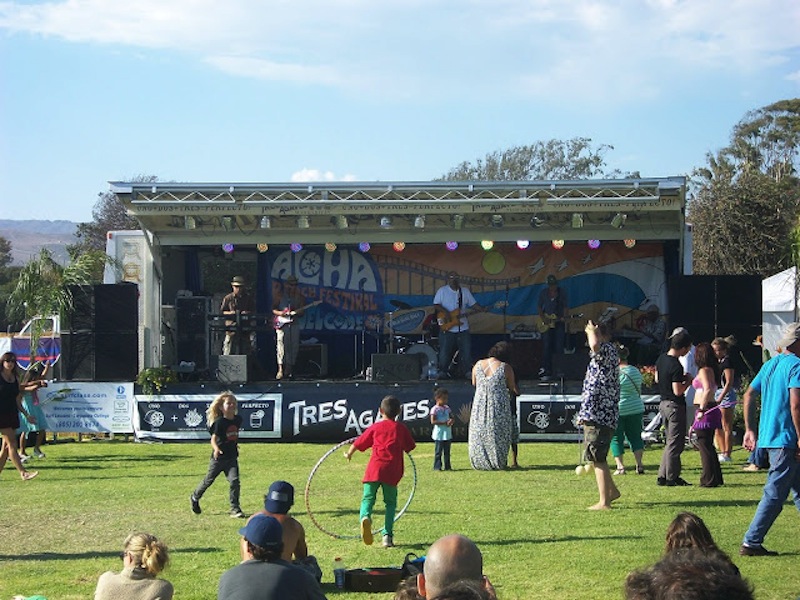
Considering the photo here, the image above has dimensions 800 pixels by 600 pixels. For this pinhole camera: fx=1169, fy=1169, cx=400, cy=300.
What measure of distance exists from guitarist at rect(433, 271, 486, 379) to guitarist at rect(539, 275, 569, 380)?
150 cm

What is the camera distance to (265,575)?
5488 millimetres

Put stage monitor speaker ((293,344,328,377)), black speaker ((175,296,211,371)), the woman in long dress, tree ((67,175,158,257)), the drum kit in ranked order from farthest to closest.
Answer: tree ((67,175,158,257))
stage monitor speaker ((293,344,328,377))
the drum kit
black speaker ((175,296,211,371))
the woman in long dress

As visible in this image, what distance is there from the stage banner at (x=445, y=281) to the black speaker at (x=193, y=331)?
2070 mm

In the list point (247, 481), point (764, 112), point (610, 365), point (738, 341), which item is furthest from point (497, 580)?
point (764, 112)

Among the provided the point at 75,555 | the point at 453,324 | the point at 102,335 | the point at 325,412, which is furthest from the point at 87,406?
the point at 75,555

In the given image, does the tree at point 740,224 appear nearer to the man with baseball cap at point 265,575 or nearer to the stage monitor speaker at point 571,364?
the stage monitor speaker at point 571,364

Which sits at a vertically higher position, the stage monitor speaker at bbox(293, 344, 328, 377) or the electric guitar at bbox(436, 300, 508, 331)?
the electric guitar at bbox(436, 300, 508, 331)

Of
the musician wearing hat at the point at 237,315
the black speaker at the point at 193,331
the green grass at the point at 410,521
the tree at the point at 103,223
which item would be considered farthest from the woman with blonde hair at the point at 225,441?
the tree at the point at 103,223

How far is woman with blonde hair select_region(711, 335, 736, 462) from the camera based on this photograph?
1438 cm

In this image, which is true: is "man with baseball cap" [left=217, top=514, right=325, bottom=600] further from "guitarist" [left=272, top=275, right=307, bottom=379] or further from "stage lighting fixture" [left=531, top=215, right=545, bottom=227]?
"stage lighting fixture" [left=531, top=215, right=545, bottom=227]

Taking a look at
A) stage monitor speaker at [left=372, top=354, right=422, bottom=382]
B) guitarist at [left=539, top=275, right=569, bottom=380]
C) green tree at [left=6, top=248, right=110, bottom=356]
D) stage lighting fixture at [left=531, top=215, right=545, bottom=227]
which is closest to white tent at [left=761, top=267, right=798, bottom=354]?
Result: guitarist at [left=539, top=275, right=569, bottom=380]

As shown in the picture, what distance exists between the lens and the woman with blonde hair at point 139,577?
624cm

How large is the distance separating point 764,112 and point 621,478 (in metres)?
43.5

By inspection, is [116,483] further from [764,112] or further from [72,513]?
[764,112]
